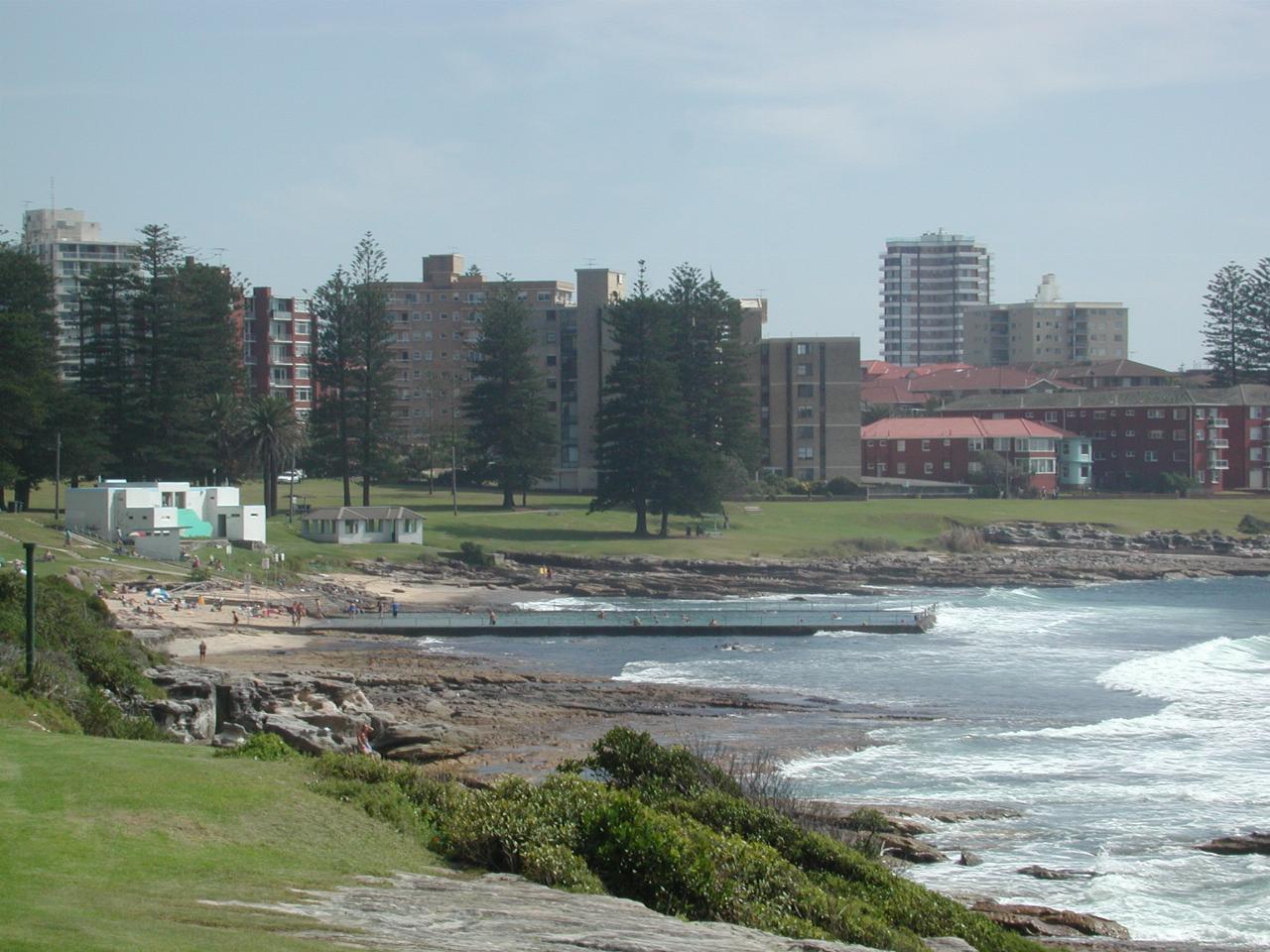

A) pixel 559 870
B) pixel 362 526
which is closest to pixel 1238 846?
pixel 559 870

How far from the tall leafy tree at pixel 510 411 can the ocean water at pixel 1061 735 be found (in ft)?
85.6

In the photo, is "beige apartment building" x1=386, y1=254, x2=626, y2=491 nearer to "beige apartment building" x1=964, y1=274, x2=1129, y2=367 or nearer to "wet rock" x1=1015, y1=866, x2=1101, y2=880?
"wet rock" x1=1015, y1=866, x2=1101, y2=880

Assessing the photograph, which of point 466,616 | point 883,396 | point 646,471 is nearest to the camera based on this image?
point 466,616

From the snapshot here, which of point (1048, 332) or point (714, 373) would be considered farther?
point (1048, 332)

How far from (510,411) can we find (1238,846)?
208 ft

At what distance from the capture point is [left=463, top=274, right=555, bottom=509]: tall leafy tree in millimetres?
81812

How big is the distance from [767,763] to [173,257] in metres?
57.7

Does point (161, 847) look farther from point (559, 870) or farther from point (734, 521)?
point (734, 521)

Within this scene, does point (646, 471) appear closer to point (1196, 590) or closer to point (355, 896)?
point (1196, 590)

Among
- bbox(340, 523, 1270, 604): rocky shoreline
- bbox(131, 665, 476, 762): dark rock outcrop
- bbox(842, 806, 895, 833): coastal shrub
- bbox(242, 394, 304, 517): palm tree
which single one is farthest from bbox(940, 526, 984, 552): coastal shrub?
bbox(842, 806, 895, 833): coastal shrub

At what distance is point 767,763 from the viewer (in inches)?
979

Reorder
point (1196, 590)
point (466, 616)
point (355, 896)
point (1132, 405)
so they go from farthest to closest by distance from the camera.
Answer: point (1132, 405), point (1196, 590), point (466, 616), point (355, 896)

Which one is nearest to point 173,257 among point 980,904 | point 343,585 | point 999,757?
point 343,585

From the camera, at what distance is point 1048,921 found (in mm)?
17016
